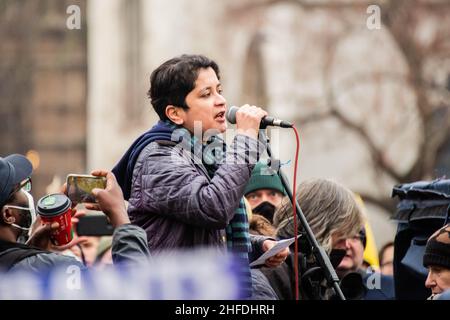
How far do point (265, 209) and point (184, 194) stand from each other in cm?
266

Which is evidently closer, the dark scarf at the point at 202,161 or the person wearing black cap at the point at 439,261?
the dark scarf at the point at 202,161

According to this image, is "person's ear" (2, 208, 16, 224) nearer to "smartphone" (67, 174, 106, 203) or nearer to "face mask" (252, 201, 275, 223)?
"smartphone" (67, 174, 106, 203)

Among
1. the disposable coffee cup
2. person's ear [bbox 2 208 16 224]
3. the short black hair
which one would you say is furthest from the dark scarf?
person's ear [bbox 2 208 16 224]

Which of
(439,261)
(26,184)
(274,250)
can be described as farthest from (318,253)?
(26,184)

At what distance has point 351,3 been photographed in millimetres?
29594

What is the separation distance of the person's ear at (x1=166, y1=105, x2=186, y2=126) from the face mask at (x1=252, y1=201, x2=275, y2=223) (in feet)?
7.57

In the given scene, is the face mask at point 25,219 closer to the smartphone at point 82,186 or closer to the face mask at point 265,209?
the smartphone at point 82,186

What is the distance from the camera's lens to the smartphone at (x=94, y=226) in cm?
881

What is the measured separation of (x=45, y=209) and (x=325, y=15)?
24528mm

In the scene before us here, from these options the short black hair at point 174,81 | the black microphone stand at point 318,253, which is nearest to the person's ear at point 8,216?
the short black hair at point 174,81

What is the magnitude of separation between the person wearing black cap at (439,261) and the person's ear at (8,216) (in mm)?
1823

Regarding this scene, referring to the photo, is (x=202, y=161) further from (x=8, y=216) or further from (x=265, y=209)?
(x=265, y=209)

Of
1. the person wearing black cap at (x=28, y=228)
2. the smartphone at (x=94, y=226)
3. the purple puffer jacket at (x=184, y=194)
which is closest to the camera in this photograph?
the person wearing black cap at (x=28, y=228)

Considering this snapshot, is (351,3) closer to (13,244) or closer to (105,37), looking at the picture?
(105,37)
